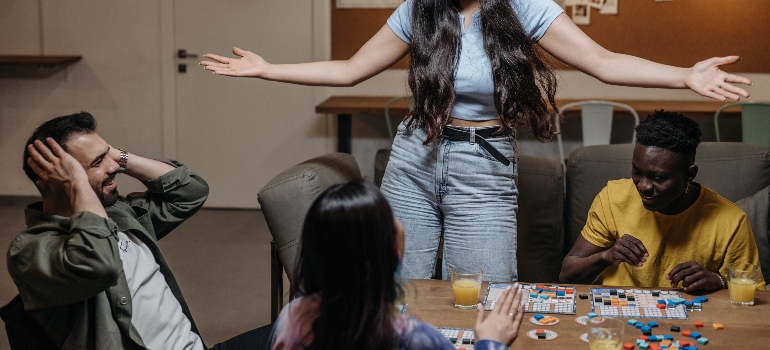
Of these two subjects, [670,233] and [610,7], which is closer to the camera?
[670,233]

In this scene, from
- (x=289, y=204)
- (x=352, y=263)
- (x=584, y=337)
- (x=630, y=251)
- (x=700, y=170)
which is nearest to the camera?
(x=352, y=263)

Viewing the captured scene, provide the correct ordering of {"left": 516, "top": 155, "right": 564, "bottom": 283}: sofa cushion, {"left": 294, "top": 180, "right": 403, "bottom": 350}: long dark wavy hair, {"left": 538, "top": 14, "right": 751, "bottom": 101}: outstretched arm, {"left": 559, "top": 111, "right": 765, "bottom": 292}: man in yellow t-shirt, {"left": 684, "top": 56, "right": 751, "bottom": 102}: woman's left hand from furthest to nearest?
{"left": 516, "top": 155, "right": 564, "bottom": 283}: sofa cushion, {"left": 559, "top": 111, "right": 765, "bottom": 292}: man in yellow t-shirt, {"left": 538, "top": 14, "right": 751, "bottom": 101}: outstretched arm, {"left": 684, "top": 56, "right": 751, "bottom": 102}: woman's left hand, {"left": 294, "top": 180, "right": 403, "bottom": 350}: long dark wavy hair

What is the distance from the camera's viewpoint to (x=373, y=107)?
5234 millimetres

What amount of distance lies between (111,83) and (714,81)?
4.78 metres

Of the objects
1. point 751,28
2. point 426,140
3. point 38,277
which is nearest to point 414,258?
point 426,140

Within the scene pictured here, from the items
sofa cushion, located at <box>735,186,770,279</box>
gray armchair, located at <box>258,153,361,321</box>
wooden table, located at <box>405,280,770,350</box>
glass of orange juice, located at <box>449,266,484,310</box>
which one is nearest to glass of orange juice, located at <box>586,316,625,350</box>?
wooden table, located at <box>405,280,770,350</box>

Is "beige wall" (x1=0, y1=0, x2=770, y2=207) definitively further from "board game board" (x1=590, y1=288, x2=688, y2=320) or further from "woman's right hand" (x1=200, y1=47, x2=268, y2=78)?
"board game board" (x1=590, y1=288, x2=688, y2=320)

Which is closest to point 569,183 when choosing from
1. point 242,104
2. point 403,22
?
point 403,22

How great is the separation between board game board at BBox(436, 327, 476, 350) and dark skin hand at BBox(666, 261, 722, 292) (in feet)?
1.93

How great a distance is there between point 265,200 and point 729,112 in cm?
350

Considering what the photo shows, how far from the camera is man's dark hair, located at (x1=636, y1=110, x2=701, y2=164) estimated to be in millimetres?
2285

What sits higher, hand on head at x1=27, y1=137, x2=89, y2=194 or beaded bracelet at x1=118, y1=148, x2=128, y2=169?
hand on head at x1=27, y1=137, x2=89, y2=194

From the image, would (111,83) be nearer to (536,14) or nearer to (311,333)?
(536,14)

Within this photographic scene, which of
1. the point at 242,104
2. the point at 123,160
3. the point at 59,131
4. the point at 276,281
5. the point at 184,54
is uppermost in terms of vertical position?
the point at 184,54
